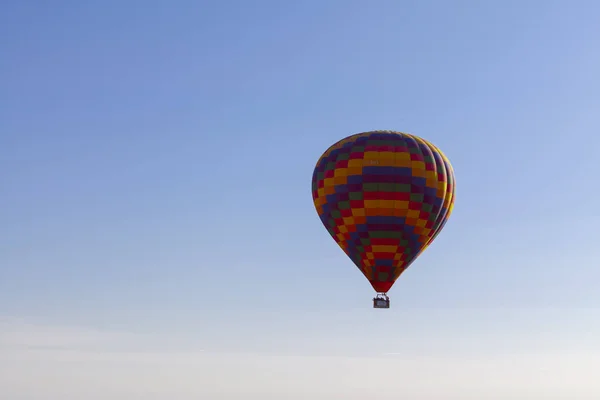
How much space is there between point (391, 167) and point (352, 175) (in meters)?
3.22

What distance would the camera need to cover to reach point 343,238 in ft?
357

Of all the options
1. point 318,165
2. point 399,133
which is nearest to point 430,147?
point 399,133

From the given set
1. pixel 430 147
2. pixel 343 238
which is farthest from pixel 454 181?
pixel 343 238

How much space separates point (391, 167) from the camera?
106312 mm

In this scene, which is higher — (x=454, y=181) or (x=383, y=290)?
(x=454, y=181)

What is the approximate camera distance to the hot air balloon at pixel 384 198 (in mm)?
106375

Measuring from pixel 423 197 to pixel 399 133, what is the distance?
5980mm

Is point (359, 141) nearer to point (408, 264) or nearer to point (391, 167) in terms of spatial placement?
point (391, 167)

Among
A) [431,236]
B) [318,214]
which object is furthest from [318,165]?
[431,236]

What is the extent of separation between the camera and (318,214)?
4373 inches

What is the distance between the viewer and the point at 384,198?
106312 millimetres

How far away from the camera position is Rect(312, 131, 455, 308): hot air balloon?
106 metres

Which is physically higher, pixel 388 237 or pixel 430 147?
pixel 430 147

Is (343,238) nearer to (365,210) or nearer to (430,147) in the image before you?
(365,210)
